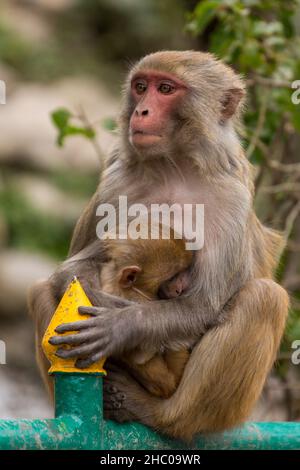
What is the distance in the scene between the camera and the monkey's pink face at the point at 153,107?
4.99m

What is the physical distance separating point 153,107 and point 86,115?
9314mm

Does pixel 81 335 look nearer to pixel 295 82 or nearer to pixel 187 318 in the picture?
pixel 187 318

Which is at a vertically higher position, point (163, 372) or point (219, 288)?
point (219, 288)

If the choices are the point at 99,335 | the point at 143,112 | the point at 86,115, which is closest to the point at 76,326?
the point at 99,335

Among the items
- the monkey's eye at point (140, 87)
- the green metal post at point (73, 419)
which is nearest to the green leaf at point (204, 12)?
the monkey's eye at point (140, 87)

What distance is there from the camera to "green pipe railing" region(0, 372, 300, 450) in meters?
3.48

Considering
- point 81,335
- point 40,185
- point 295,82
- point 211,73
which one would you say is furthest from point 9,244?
point 81,335

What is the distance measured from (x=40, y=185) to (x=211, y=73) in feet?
29.0

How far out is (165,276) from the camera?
458cm

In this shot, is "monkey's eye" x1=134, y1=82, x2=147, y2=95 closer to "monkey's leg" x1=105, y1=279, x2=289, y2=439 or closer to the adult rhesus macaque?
the adult rhesus macaque

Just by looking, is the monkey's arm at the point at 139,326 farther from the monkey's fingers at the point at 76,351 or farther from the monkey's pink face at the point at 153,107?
the monkey's pink face at the point at 153,107

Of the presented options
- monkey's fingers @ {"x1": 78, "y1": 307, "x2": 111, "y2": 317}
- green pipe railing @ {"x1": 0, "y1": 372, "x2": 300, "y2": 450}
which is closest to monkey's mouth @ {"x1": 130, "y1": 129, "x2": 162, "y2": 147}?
monkey's fingers @ {"x1": 78, "y1": 307, "x2": 111, "y2": 317}

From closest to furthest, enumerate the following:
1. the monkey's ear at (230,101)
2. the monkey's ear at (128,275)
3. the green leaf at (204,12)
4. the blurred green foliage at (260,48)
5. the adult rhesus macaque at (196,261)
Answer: the monkey's ear at (128,275), the adult rhesus macaque at (196,261), the monkey's ear at (230,101), the green leaf at (204,12), the blurred green foliage at (260,48)

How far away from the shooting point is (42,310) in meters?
5.07
